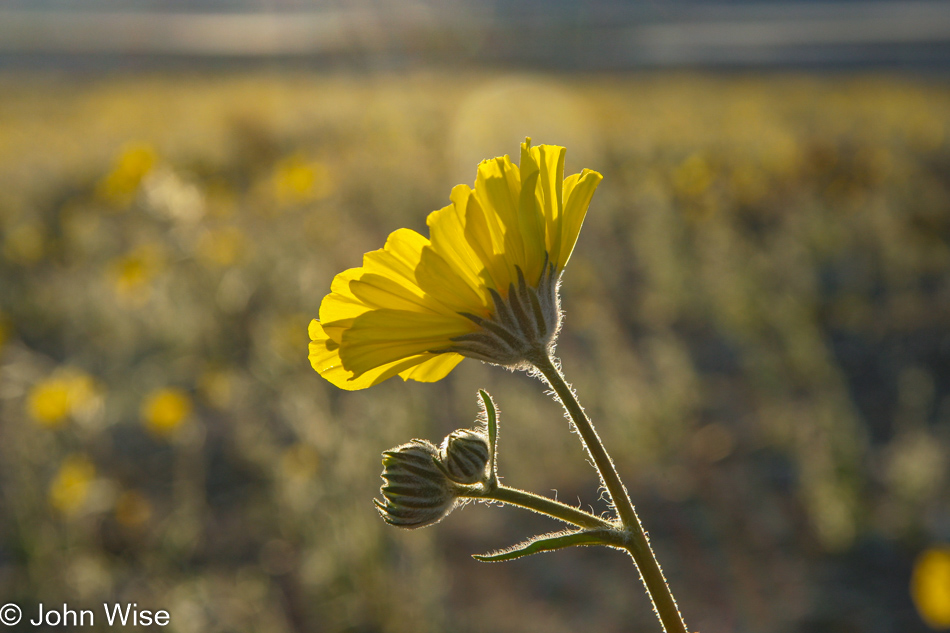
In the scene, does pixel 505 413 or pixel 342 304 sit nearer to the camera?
pixel 342 304

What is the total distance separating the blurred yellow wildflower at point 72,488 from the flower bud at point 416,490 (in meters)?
2.54

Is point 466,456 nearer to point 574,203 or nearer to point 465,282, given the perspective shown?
point 465,282

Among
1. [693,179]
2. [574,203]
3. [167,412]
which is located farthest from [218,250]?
[574,203]

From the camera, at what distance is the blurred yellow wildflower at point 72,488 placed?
2968 mm

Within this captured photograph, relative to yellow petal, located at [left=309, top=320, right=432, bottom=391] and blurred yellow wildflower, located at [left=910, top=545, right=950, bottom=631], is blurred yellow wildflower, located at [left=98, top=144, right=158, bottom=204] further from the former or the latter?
blurred yellow wildflower, located at [left=910, top=545, right=950, bottom=631]

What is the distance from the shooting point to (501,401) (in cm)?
395

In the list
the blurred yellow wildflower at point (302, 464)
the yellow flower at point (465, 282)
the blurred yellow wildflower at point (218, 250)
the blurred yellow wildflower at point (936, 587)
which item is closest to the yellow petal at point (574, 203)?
the yellow flower at point (465, 282)

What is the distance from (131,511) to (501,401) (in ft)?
5.94

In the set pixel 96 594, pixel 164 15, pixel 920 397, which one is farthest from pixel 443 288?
pixel 164 15

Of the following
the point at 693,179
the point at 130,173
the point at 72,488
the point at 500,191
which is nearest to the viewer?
the point at 500,191

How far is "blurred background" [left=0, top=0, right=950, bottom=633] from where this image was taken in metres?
3.05

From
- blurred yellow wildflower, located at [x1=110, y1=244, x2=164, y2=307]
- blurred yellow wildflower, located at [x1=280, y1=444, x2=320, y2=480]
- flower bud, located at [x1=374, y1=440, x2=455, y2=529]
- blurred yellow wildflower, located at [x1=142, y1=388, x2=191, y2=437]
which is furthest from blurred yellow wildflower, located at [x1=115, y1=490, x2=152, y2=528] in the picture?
flower bud, located at [x1=374, y1=440, x2=455, y2=529]

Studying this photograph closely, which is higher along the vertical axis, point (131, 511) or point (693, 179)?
point (693, 179)

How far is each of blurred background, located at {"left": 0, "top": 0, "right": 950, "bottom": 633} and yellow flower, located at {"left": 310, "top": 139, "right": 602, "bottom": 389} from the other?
0.23m
